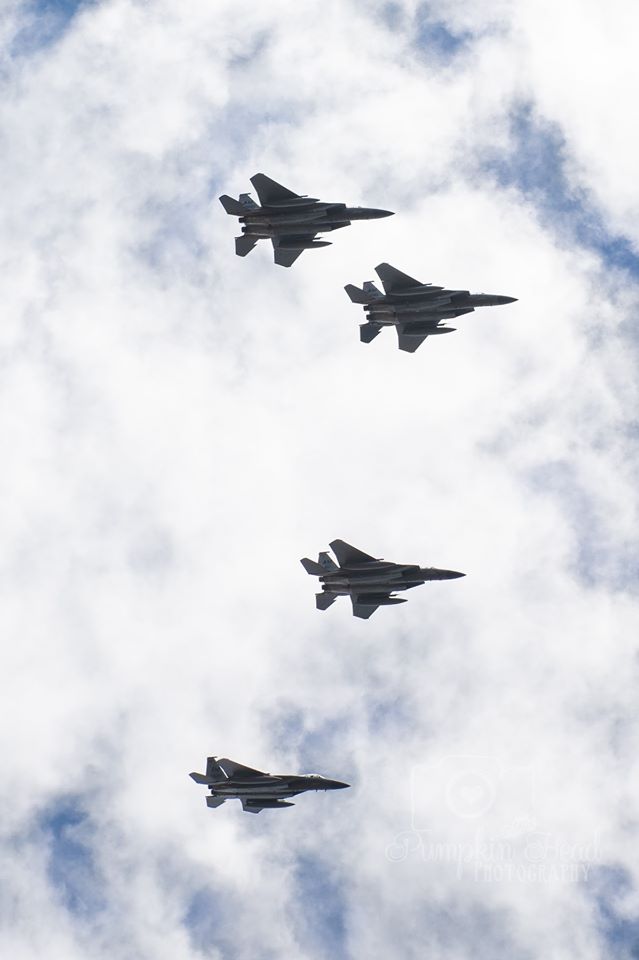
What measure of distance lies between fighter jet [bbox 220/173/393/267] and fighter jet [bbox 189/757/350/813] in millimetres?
56066

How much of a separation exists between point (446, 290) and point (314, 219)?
16.0 m

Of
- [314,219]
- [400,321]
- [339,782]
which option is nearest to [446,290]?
[400,321]

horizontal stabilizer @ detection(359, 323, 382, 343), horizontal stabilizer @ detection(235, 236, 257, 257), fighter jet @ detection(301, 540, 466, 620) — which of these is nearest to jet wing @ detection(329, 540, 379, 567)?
fighter jet @ detection(301, 540, 466, 620)

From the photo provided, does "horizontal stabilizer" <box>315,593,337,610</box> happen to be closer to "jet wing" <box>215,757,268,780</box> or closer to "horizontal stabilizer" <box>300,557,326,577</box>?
"horizontal stabilizer" <box>300,557,326,577</box>

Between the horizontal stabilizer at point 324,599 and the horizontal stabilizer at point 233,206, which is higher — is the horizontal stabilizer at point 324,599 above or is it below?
below

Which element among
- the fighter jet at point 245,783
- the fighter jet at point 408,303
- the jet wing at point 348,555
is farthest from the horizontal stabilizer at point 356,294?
the fighter jet at point 245,783

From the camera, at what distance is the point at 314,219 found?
155500 millimetres

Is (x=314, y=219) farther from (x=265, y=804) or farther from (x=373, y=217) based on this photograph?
(x=265, y=804)

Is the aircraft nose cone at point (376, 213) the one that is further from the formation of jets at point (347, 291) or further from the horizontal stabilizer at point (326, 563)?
the horizontal stabilizer at point (326, 563)

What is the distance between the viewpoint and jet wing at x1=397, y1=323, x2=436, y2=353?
528 ft

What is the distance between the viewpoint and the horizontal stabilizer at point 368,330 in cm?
16025

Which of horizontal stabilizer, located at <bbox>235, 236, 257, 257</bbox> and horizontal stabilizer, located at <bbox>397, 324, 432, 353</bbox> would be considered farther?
horizontal stabilizer, located at <bbox>397, 324, 432, 353</bbox>

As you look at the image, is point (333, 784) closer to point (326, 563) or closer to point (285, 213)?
point (326, 563)

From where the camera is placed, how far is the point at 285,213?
155250 mm
